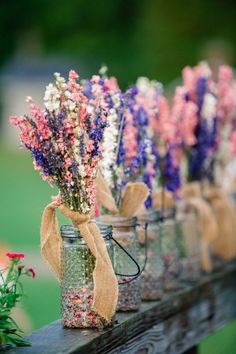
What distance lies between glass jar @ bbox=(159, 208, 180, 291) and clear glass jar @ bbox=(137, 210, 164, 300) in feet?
0.71

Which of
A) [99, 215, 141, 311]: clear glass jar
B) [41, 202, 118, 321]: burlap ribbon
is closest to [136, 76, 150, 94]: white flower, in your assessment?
[99, 215, 141, 311]: clear glass jar

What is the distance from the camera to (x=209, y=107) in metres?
6.06

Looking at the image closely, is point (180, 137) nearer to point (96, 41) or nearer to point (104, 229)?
point (104, 229)

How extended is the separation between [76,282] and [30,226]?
9.83m

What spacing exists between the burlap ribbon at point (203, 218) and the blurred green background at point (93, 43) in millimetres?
11556

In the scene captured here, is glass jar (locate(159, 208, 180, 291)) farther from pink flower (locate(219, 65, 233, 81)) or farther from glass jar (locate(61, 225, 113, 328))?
glass jar (locate(61, 225, 113, 328))

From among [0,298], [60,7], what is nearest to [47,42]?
[60,7]

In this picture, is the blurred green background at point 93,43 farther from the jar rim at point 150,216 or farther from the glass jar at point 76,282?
the glass jar at point 76,282

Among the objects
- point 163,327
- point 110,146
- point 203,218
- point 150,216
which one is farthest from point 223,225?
point 110,146

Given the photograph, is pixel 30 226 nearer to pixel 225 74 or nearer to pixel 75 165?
pixel 225 74

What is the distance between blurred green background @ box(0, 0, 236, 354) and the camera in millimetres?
30328

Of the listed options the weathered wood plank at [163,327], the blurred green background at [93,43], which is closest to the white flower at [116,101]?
the weathered wood plank at [163,327]

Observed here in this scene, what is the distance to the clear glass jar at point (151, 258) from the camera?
16.7 feet

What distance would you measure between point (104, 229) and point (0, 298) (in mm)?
497
